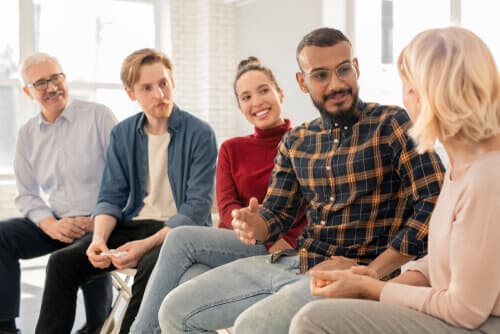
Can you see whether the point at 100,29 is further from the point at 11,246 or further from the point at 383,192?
the point at 383,192

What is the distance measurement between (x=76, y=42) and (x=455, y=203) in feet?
23.4

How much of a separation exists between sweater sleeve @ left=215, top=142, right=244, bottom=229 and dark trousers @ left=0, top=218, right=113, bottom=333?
0.72m

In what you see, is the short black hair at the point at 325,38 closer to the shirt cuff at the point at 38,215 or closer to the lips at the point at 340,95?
the lips at the point at 340,95

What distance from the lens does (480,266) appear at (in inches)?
52.9


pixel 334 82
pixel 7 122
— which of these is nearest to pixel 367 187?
pixel 334 82

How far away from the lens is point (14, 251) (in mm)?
3260

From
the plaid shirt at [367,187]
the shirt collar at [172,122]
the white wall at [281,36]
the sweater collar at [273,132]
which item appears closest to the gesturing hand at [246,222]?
the plaid shirt at [367,187]

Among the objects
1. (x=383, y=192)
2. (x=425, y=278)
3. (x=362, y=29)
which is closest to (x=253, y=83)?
(x=383, y=192)

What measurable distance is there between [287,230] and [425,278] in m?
0.73

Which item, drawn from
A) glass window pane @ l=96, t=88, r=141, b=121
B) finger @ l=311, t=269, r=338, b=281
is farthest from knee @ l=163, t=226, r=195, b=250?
glass window pane @ l=96, t=88, r=141, b=121

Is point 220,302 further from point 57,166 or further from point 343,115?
point 57,166

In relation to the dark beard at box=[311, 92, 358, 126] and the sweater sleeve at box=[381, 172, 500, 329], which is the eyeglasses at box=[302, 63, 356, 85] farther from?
the sweater sleeve at box=[381, 172, 500, 329]

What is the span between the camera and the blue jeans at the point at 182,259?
7.40 ft

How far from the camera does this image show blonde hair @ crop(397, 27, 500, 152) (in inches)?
54.5
